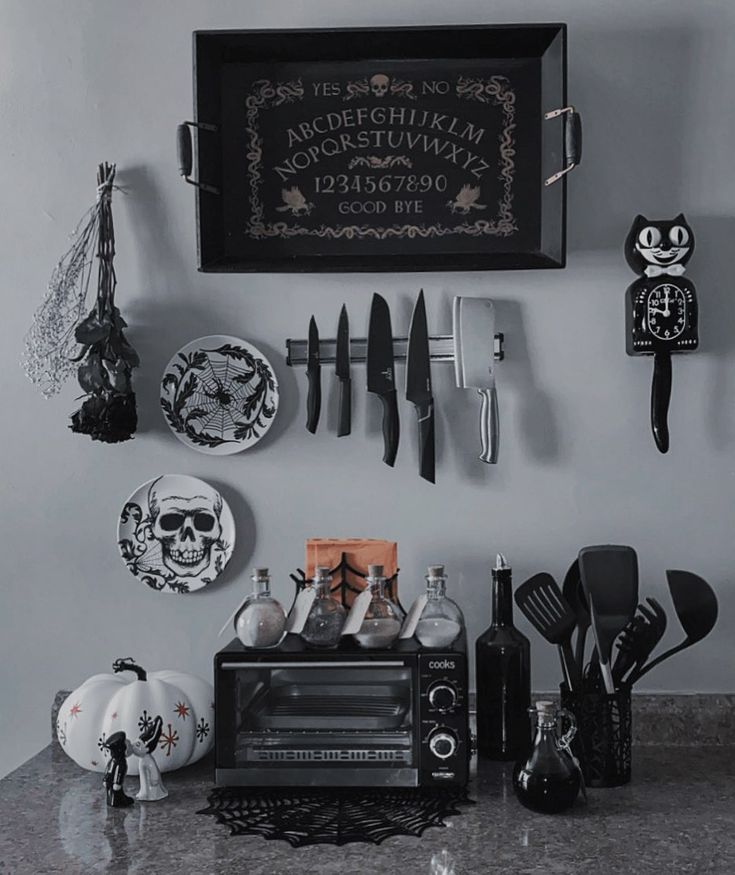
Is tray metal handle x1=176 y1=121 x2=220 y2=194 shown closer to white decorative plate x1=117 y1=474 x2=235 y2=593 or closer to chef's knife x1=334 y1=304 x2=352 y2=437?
chef's knife x1=334 y1=304 x2=352 y2=437

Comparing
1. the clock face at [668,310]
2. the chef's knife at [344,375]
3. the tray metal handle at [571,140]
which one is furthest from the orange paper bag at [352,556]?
the tray metal handle at [571,140]

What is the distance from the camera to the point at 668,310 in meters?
1.75

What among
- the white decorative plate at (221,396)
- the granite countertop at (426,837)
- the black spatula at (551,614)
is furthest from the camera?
the white decorative plate at (221,396)

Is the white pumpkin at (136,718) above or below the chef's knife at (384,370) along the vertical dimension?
below

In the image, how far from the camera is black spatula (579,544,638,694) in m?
1.59

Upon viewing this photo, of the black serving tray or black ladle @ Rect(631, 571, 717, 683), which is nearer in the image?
black ladle @ Rect(631, 571, 717, 683)

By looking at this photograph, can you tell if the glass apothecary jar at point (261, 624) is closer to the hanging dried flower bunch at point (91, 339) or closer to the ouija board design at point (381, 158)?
the hanging dried flower bunch at point (91, 339)

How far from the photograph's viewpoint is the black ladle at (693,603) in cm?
168

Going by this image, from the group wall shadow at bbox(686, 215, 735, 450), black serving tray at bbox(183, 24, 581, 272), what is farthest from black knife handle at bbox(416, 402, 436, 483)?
wall shadow at bbox(686, 215, 735, 450)

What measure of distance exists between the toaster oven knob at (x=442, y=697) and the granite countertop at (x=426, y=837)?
141 millimetres

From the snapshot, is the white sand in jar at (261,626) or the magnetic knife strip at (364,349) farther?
the magnetic knife strip at (364,349)

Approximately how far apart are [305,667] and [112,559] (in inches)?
20.6

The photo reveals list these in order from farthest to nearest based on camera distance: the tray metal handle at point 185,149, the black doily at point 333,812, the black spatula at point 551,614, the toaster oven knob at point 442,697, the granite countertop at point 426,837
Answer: the tray metal handle at point 185,149, the black spatula at point 551,614, the toaster oven knob at point 442,697, the black doily at point 333,812, the granite countertop at point 426,837

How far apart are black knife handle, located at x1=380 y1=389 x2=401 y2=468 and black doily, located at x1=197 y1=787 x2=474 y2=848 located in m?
0.55
